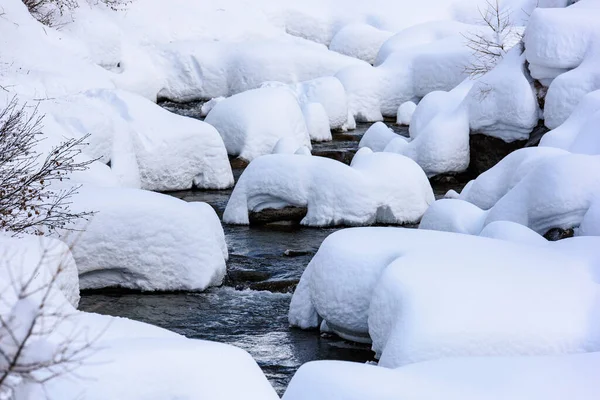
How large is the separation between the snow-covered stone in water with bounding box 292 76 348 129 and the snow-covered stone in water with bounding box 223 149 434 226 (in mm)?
8845

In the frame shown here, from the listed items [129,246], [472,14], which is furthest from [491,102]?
[472,14]

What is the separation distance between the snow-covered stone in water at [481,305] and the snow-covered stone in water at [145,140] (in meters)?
7.64

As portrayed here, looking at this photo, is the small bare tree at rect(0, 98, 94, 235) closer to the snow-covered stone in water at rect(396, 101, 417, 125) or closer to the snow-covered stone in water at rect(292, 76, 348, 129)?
the snow-covered stone in water at rect(292, 76, 348, 129)

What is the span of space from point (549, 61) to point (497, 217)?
18.8 ft

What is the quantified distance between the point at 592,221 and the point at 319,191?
4991mm

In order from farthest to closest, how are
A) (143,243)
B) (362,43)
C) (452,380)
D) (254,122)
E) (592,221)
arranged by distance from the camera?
(362,43)
(254,122)
(143,243)
(592,221)
(452,380)

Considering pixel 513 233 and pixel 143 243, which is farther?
pixel 143 243

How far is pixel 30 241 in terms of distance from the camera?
28.2ft

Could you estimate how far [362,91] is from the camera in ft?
82.9

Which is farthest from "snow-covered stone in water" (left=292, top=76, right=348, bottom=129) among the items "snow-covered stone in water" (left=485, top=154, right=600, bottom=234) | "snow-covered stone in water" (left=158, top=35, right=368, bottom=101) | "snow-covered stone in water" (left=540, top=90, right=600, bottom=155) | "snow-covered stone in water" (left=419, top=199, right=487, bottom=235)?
"snow-covered stone in water" (left=485, top=154, right=600, bottom=234)

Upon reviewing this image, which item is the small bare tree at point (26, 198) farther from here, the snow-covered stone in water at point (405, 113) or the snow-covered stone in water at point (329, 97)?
the snow-covered stone in water at point (405, 113)

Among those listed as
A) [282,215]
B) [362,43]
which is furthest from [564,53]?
[362,43]

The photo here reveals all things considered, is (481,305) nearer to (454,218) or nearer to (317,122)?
(454,218)

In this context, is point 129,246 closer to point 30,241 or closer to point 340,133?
point 30,241
